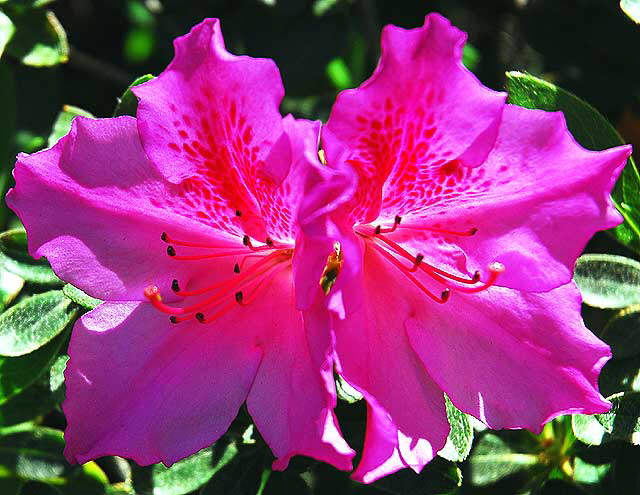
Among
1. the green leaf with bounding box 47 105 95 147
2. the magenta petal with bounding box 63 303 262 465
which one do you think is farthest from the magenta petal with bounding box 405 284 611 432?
the green leaf with bounding box 47 105 95 147

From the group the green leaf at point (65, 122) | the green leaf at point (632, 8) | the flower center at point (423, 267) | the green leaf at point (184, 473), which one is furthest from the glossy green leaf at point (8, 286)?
the green leaf at point (632, 8)

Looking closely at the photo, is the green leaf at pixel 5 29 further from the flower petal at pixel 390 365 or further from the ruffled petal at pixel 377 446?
the ruffled petal at pixel 377 446

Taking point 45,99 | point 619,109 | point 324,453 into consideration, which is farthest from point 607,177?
point 45,99

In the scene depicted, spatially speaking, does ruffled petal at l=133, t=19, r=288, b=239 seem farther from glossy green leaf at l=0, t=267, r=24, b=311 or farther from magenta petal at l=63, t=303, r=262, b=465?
glossy green leaf at l=0, t=267, r=24, b=311

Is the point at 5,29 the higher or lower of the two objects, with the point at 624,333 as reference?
higher

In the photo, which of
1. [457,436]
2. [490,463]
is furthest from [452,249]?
[490,463]

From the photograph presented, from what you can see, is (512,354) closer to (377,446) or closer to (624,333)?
(377,446)

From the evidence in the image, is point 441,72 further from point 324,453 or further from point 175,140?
point 324,453
